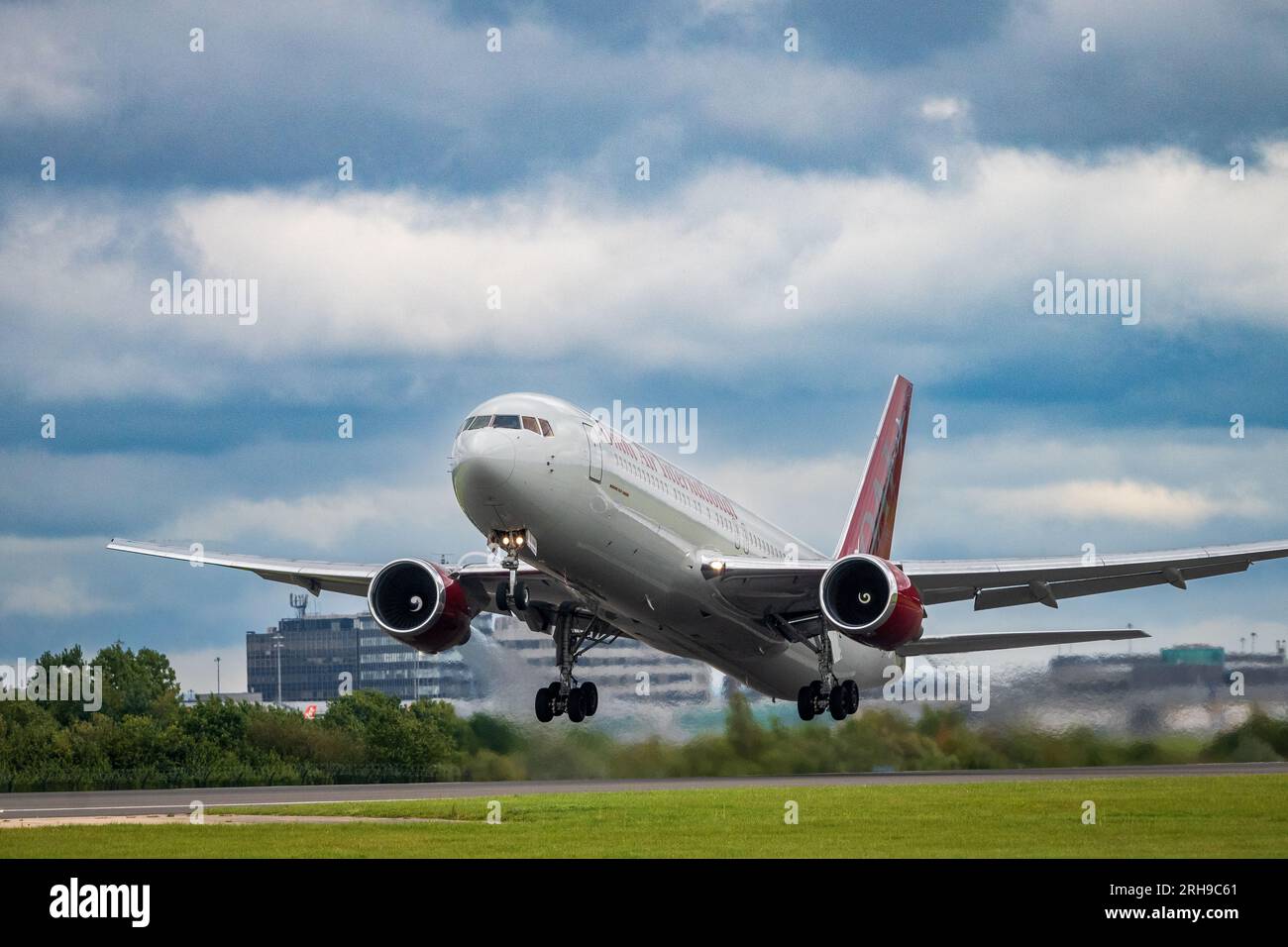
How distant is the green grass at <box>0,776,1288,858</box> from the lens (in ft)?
76.6

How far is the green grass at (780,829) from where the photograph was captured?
23359 millimetres

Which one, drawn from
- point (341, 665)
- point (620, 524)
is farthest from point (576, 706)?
point (341, 665)

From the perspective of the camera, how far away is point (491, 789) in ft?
133

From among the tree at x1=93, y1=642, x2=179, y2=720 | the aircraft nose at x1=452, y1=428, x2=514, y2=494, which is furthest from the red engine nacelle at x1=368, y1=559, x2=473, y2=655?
the tree at x1=93, y1=642, x2=179, y2=720

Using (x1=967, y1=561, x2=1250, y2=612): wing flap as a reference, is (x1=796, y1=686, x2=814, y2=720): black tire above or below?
below

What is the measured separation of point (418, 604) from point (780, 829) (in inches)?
437

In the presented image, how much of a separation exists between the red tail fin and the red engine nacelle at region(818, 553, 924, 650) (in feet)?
38.7

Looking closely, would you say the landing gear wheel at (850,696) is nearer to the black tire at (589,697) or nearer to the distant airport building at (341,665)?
the black tire at (589,697)

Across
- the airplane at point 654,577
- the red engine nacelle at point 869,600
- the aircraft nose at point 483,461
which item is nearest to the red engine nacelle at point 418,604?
the airplane at point 654,577

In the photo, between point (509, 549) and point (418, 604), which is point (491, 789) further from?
point (509, 549)

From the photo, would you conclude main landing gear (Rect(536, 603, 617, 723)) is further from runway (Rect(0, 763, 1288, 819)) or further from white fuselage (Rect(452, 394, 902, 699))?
runway (Rect(0, 763, 1288, 819))

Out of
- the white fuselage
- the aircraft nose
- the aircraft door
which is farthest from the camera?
the aircraft door

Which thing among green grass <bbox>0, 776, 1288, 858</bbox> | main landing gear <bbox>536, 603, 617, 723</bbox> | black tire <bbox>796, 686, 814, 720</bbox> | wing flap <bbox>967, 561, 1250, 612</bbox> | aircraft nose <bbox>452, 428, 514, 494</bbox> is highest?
aircraft nose <bbox>452, 428, 514, 494</bbox>
